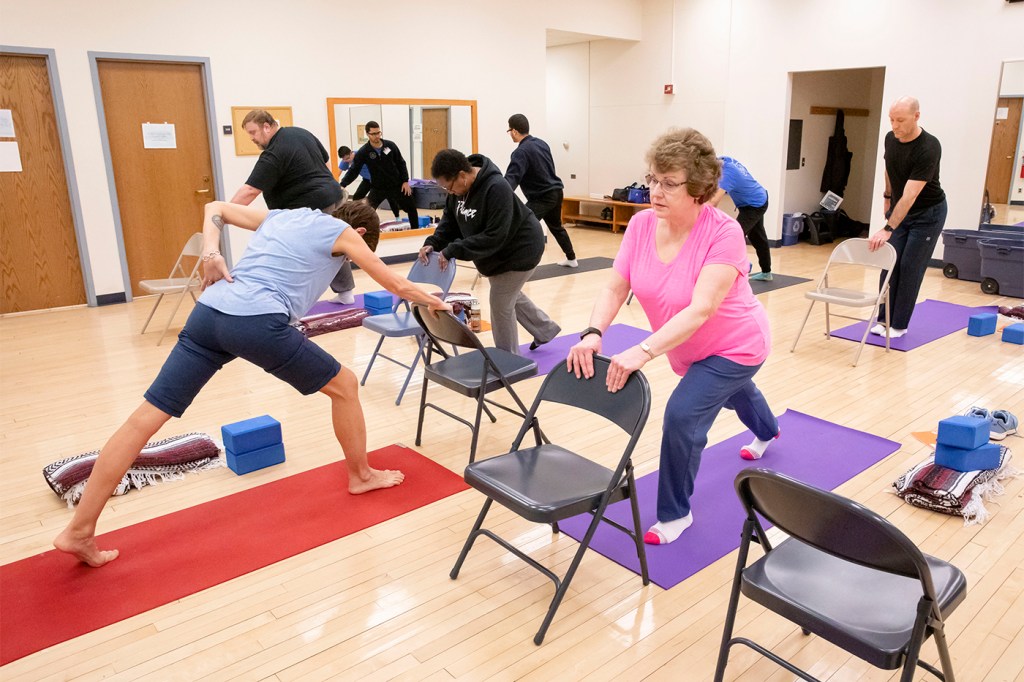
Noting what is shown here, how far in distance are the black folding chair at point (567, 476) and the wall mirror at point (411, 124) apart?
21.3ft

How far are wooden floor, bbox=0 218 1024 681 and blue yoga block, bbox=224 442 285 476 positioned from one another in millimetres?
53

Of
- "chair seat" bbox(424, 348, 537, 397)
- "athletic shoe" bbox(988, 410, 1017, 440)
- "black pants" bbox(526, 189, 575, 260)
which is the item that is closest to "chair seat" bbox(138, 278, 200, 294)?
"chair seat" bbox(424, 348, 537, 397)

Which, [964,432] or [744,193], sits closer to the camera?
[964,432]

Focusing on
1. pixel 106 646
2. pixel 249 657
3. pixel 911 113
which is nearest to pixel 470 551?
pixel 249 657

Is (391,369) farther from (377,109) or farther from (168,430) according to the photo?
(377,109)

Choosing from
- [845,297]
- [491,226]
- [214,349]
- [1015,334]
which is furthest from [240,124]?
[1015,334]

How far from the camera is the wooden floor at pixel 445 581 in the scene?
223cm

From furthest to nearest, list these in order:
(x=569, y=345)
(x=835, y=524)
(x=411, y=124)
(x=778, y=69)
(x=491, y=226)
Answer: (x=778, y=69) < (x=411, y=124) < (x=569, y=345) < (x=491, y=226) < (x=835, y=524)

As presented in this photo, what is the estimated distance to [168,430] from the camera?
4.07 meters

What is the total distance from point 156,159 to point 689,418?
21.5ft

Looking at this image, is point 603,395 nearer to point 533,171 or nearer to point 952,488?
point 952,488

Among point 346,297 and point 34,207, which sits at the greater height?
point 34,207

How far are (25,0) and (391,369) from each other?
466 cm

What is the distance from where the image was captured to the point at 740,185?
643 centimetres
